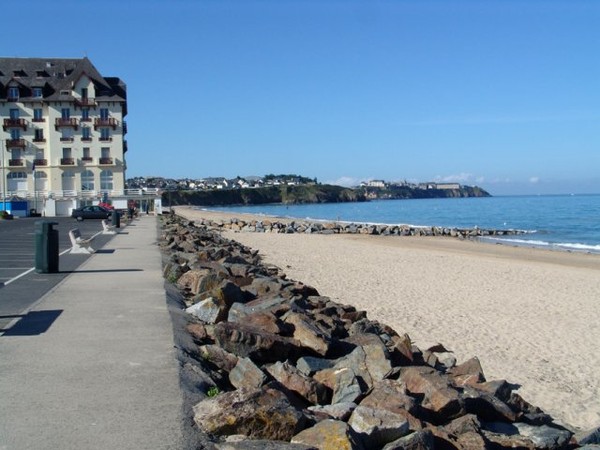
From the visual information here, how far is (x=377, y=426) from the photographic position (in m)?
5.41

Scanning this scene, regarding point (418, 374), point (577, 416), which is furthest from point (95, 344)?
point (577, 416)

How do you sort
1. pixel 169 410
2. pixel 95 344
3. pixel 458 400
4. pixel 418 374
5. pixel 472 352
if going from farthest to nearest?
pixel 472 352, pixel 95 344, pixel 418 374, pixel 458 400, pixel 169 410

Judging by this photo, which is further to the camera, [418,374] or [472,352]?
[472,352]

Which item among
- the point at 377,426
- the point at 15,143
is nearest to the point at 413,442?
the point at 377,426

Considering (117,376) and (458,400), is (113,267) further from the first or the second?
(458,400)

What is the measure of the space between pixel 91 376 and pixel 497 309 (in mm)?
11779

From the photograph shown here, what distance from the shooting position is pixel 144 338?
27.8 feet

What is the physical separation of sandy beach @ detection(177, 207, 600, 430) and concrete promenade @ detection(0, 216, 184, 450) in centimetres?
493

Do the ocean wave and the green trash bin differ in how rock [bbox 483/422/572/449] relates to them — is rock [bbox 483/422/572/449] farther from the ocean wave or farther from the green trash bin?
the ocean wave

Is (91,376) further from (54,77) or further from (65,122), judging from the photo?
(54,77)

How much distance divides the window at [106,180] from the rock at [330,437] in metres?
74.6

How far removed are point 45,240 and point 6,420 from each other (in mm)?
10683

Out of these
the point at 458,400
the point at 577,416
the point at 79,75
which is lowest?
the point at 577,416

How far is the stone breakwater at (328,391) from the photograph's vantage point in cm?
531
